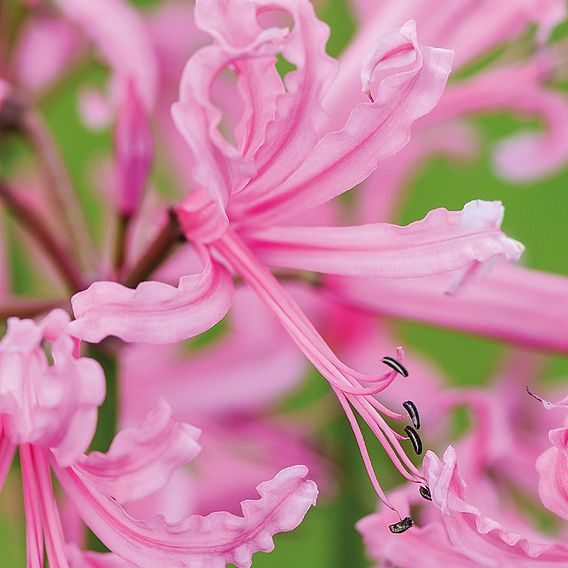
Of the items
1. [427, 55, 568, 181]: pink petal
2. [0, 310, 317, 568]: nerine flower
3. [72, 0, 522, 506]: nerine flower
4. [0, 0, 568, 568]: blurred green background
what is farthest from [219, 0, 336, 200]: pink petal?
[0, 0, 568, 568]: blurred green background

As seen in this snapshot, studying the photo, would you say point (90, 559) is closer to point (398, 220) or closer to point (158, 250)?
point (158, 250)

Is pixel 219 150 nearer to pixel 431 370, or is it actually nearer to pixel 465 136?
pixel 431 370

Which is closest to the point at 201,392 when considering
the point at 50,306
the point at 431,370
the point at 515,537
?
the point at 431,370

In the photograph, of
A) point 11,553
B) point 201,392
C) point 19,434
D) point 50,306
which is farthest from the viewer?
point 11,553

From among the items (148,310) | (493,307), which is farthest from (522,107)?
(148,310)

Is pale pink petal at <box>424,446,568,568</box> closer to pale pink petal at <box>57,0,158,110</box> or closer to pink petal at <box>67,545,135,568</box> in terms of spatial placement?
pink petal at <box>67,545,135,568</box>
